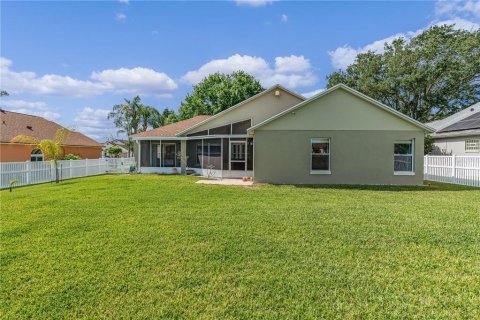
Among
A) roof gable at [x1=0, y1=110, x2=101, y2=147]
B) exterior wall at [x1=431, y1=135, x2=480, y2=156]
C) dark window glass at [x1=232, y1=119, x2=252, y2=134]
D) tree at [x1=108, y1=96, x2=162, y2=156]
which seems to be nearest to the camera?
dark window glass at [x1=232, y1=119, x2=252, y2=134]

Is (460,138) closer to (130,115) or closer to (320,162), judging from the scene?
(320,162)

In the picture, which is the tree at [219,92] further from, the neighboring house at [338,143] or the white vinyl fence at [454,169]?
the white vinyl fence at [454,169]

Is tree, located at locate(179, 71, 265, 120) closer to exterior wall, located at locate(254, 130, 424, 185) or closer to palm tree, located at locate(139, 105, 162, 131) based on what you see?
palm tree, located at locate(139, 105, 162, 131)

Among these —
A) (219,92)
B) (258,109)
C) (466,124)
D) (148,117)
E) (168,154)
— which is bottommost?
(168,154)

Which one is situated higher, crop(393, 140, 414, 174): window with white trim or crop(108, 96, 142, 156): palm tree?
crop(108, 96, 142, 156): palm tree

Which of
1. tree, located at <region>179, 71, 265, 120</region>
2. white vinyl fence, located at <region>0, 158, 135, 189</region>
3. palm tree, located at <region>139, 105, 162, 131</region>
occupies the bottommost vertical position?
white vinyl fence, located at <region>0, 158, 135, 189</region>

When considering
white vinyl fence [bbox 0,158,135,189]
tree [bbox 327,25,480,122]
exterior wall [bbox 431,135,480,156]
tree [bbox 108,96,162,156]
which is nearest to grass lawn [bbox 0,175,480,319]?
white vinyl fence [bbox 0,158,135,189]

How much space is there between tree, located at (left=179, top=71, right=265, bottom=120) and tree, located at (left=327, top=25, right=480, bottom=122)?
49.6 ft

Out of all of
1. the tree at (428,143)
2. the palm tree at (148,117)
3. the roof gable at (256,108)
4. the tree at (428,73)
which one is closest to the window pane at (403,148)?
the roof gable at (256,108)

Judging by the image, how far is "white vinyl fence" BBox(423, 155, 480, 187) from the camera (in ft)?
47.3

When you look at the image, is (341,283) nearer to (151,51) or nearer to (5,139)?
(151,51)

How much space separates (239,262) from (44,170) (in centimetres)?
1695

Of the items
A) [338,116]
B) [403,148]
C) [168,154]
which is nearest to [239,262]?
[338,116]

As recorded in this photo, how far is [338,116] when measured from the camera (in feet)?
48.6
